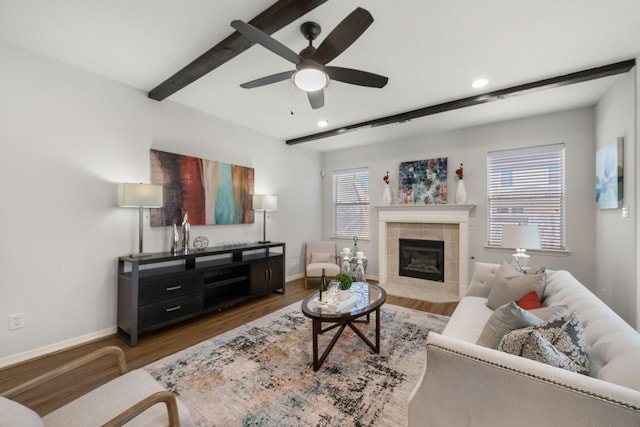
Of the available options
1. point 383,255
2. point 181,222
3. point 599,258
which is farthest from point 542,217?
point 181,222

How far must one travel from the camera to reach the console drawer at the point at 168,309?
271 centimetres

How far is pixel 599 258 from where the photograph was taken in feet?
10.8

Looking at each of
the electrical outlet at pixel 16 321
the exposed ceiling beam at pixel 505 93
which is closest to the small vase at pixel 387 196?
the exposed ceiling beam at pixel 505 93

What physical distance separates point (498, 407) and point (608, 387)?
1.12 ft

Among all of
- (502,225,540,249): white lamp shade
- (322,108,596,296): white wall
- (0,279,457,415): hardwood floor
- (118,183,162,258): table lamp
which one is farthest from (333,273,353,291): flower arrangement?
(322,108,596,296): white wall

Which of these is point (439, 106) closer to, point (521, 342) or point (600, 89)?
point (600, 89)

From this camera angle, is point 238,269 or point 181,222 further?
point 238,269

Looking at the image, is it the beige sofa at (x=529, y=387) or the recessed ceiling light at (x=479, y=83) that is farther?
the recessed ceiling light at (x=479, y=83)

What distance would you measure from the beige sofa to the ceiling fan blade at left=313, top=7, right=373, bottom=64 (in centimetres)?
177

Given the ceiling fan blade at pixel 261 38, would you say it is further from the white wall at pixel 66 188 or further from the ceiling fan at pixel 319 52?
the white wall at pixel 66 188

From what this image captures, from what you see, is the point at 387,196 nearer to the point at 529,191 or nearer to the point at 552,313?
the point at 529,191

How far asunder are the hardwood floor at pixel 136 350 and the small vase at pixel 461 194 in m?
1.57

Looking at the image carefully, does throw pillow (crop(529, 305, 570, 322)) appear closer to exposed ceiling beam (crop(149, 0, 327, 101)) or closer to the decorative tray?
the decorative tray

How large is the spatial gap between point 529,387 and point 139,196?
328 centimetres
